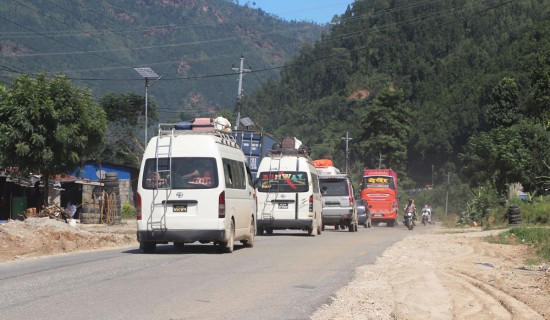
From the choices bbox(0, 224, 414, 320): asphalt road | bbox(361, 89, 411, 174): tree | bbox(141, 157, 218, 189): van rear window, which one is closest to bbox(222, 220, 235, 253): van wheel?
bbox(0, 224, 414, 320): asphalt road

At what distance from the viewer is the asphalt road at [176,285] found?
930cm

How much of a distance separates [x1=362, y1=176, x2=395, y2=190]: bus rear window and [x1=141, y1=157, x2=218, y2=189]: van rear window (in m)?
38.5

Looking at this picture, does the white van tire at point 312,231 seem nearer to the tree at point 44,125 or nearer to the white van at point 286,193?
the white van at point 286,193

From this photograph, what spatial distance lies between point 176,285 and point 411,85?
435 feet

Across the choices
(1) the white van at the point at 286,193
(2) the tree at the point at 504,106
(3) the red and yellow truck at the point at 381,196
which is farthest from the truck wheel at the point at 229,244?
(2) the tree at the point at 504,106

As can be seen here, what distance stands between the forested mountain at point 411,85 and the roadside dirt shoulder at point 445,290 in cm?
4979

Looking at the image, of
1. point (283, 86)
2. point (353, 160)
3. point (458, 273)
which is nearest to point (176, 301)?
point (458, 273)

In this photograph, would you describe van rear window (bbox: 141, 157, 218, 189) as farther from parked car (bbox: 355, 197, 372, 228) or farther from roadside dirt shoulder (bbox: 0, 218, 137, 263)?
parked car (bbox: 355, 197, 372, 228)

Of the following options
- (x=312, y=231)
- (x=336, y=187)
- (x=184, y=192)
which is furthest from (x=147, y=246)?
(x=336, y=187)

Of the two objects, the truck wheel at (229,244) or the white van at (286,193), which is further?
the white van at (286,193)

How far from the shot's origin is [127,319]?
28.5 ft

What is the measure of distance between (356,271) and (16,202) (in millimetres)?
31425

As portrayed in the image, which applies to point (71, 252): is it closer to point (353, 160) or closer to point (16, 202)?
point (16, 202)

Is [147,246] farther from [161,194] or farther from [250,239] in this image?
[250,239]
